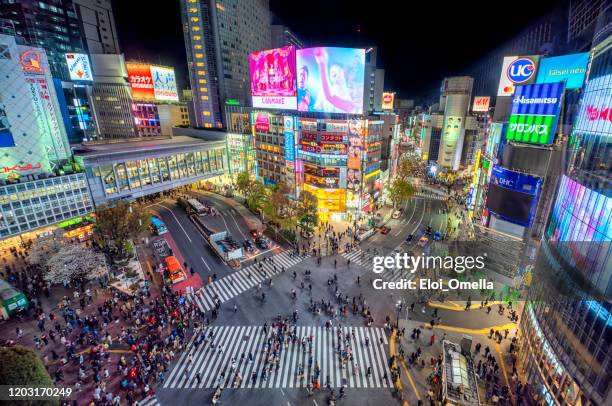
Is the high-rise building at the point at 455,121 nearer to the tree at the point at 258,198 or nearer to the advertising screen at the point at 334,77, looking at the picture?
the advertising screen at the point at 334,77

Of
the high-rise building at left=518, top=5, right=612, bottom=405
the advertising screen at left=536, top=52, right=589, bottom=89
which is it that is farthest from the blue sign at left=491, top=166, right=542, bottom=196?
the high-rise building at left=518, top=5, right=612, bottom=405

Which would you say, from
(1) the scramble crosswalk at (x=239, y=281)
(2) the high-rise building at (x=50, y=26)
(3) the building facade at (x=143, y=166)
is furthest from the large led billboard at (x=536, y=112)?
(2) the high-rise building at (x=50, y=26)

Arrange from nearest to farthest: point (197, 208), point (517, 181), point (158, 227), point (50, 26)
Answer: point (517, 181), point (158, 227), point (197, 208), point (50, 26)

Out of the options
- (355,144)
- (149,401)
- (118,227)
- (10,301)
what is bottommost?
(149,401)

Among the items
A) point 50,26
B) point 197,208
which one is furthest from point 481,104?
point 50,26

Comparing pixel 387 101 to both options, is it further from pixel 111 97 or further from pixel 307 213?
pixel 111 97

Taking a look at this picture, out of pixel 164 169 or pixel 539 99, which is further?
pixel 164 169

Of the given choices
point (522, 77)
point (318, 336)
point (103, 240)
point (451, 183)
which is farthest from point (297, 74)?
point (451, 183)
